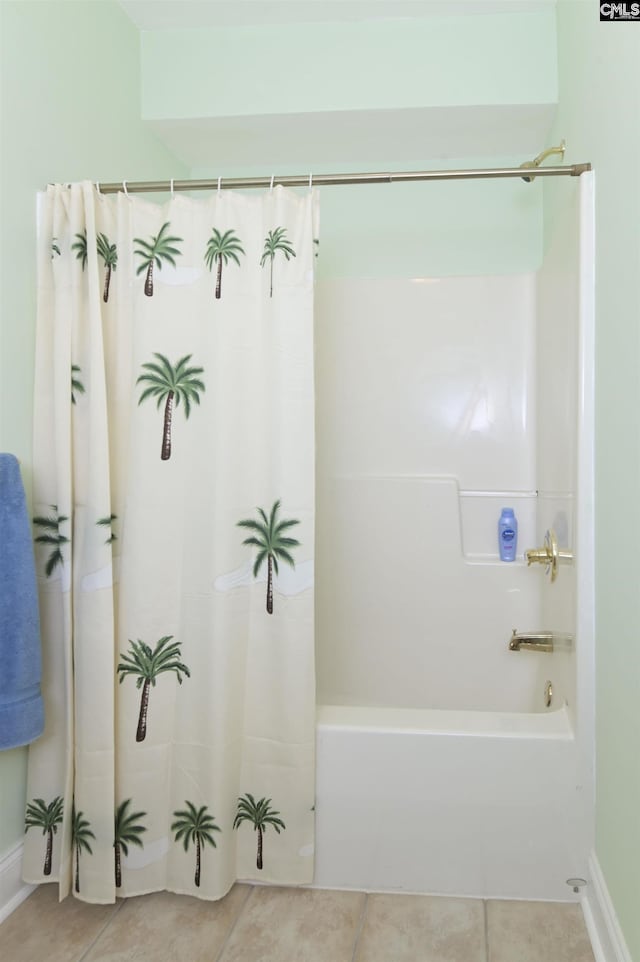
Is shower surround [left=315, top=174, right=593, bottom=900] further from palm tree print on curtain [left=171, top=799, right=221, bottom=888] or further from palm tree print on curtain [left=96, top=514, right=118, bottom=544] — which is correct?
palm tree print on curtain [left=96, top=514, right=118, bottom=544]

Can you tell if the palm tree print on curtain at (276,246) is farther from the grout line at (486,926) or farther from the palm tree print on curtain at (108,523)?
the grout line at (486,926)

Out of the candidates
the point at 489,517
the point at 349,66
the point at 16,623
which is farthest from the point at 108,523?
the point at 349,66

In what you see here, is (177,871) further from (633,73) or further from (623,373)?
(633,73)

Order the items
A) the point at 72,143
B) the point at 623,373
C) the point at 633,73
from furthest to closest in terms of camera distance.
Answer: the point at 72,143 → the point at 623,373 → the point at 633,73

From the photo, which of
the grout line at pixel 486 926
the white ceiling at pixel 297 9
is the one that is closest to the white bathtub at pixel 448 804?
the grout line at pixel 486 926

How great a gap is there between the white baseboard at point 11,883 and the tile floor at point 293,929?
0.02 m

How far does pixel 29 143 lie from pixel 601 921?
2262 millimetres

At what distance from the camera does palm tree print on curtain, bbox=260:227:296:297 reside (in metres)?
1.83

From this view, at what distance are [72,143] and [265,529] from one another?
1.25 metres

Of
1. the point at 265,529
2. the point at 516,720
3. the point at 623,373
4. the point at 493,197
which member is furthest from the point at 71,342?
the point at 493,197

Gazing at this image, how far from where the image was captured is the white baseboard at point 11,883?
70.8 inches

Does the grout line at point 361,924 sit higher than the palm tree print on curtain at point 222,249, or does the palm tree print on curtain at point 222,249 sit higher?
the palm tree print on curtain at point 222,249

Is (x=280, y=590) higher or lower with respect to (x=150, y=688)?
higher

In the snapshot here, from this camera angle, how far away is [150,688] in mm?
1858
